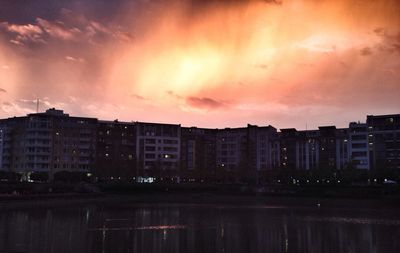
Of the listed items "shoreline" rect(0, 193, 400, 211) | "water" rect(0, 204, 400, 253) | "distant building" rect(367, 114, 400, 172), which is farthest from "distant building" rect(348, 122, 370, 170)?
"water" rect(0, 204, 400, 253)

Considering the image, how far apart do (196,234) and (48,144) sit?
150765mm

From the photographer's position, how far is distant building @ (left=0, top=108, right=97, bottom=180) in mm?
185250

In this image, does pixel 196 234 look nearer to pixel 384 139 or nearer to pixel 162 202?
pixel 162 202

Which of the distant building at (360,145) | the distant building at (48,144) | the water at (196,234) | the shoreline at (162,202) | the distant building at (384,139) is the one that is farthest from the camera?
the distant building at (360,145)

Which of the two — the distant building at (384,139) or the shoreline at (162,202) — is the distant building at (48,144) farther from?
the distant building at (384,139)

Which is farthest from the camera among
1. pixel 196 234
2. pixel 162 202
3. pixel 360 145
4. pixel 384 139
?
pixel 360 145

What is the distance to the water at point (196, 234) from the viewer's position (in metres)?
39.1

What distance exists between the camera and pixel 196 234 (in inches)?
1882

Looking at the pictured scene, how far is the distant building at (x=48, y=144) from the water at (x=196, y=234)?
122592 mm

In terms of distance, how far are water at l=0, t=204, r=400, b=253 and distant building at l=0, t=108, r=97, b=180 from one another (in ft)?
402

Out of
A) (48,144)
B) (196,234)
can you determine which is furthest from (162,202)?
(48,144)

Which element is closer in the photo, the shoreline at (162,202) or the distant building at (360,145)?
the shoreline at (162,202)

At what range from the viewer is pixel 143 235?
4625 cm

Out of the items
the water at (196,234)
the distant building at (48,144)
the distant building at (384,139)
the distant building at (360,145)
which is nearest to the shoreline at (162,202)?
the water at (196,234)
